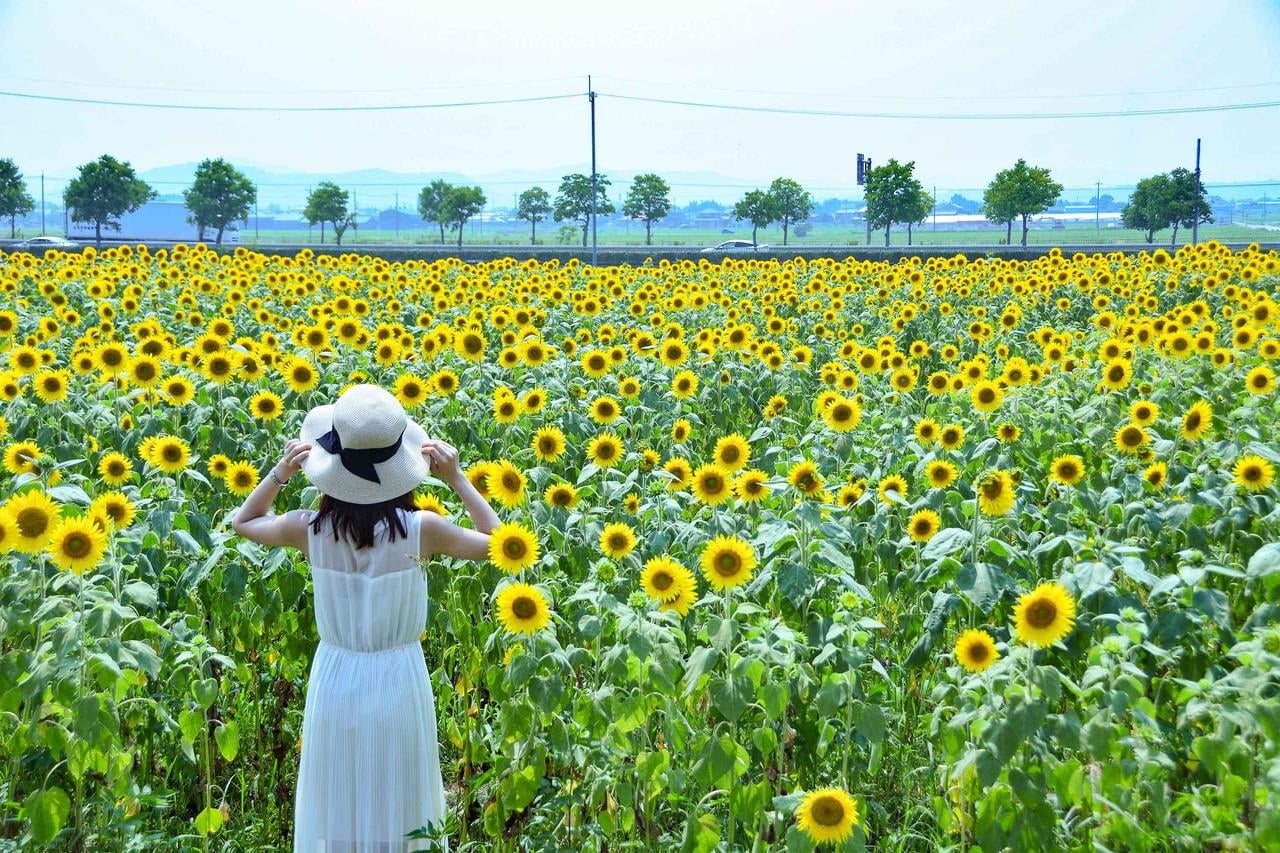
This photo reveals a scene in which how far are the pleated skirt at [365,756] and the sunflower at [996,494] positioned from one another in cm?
200

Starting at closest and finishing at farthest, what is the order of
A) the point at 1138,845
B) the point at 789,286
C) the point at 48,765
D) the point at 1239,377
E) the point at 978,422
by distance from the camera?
1. the point at 1138,845
2. the point at 48,765
3. the point at 978,422
4. the point at 1239,377
5. the point at 789,286

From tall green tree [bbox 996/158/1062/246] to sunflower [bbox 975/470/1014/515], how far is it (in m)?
53.1

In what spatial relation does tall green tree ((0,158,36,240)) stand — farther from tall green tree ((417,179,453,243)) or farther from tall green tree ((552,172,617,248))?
tall green tree ((552,172,617,248))

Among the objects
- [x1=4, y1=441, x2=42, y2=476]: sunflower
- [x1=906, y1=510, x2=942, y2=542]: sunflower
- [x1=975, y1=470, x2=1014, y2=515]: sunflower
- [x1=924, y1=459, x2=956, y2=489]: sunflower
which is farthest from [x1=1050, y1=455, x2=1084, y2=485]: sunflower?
[x1=4, y1=441, x2=42, y2=476]: sunflower

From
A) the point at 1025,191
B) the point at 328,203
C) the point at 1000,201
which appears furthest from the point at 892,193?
the point at 328,203

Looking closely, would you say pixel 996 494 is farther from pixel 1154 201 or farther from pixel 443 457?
pixel 1154 201

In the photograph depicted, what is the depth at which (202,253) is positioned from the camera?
55.5 feet

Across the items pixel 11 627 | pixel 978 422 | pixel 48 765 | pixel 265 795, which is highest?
pixel 978 422

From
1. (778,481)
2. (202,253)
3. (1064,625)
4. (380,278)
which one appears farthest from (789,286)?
(1064,625)

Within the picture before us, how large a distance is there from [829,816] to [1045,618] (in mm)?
769

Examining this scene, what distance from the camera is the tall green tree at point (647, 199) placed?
8888 centimetres

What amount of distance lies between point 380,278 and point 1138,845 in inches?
537

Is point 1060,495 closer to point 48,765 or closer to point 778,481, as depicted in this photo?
point 778,481

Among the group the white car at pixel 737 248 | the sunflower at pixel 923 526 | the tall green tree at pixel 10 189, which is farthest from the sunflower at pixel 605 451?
the tall green tree at pixel 10 189
